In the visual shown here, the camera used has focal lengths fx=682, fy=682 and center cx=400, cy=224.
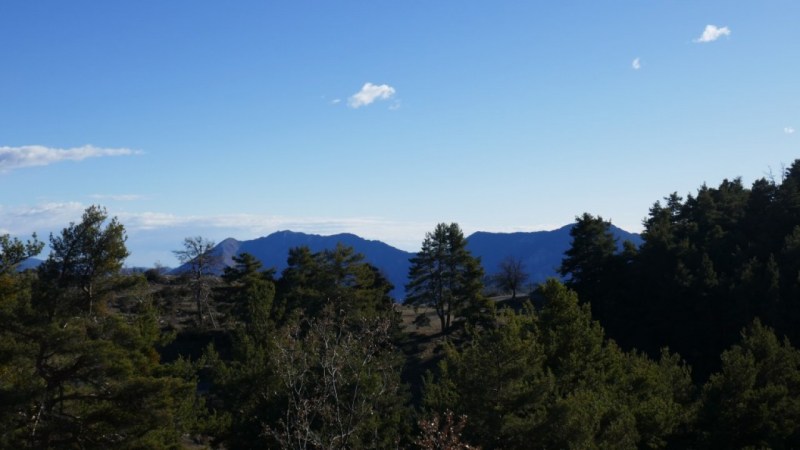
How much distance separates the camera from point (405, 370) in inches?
1877

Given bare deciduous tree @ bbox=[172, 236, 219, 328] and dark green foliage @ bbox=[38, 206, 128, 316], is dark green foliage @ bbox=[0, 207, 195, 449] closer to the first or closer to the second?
dark green foliage @ bbox=[38, 206, 128, 316]

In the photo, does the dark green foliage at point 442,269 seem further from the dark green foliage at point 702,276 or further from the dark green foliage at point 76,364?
the dark green foliage at point 76,364

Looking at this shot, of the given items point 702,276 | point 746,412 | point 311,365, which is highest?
point 702,276

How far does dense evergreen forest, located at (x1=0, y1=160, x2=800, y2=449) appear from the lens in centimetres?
1744

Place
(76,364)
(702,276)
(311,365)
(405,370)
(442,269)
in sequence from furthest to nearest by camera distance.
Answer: (442,269), (405,370), (702,276), (311,365), (76,364)

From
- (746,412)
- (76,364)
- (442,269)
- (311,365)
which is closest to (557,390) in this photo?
(746,412)

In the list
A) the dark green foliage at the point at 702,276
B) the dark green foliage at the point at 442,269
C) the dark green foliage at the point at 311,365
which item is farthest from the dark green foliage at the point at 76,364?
the dark green foliage at the point at 702,276

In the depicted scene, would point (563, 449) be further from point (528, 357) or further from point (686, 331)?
point (686, 331)

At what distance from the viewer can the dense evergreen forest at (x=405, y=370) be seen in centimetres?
1744

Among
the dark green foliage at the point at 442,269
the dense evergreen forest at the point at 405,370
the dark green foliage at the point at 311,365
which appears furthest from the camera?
the dark green foliage at the point at 442,269

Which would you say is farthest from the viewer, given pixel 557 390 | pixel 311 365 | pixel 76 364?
pixel 557 390

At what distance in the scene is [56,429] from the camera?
1775 centimetres

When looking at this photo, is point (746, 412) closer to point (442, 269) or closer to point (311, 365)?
point (311, 365)

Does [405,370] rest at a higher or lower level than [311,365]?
lower
